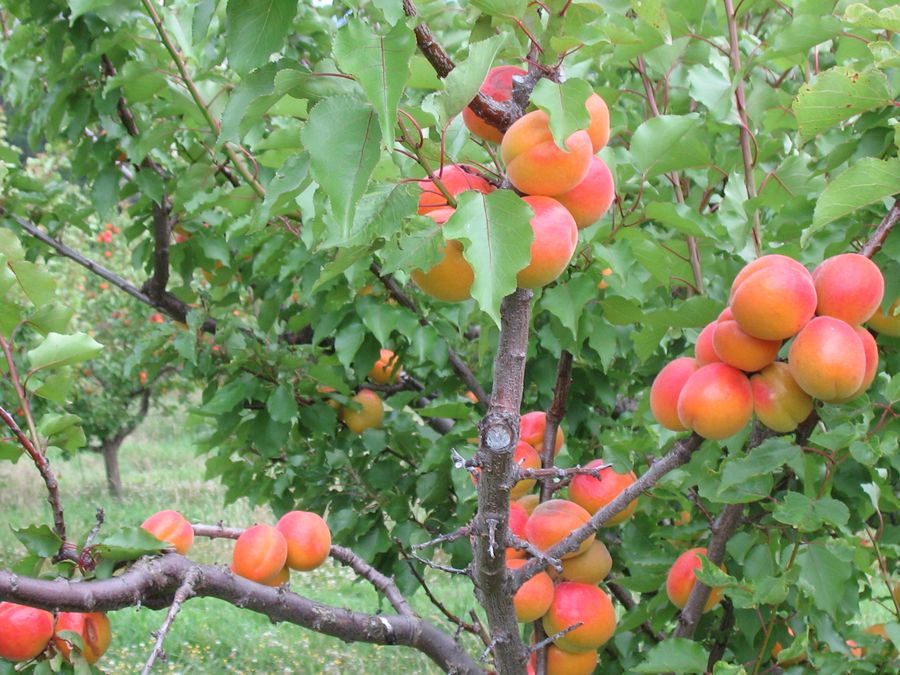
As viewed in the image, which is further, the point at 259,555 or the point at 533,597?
the point at 533,597

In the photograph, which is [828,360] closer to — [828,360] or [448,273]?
[828,360]

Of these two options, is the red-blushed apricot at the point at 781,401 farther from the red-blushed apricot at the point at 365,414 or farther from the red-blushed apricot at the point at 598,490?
the red-blushed apricot at the point at 365,414

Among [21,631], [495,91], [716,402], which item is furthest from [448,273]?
[21,631]

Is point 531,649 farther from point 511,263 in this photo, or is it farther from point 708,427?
point 511,263

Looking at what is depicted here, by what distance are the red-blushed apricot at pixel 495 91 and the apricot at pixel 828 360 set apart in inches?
16.1

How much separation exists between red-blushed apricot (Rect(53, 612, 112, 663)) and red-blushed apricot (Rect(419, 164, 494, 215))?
2.05 ft

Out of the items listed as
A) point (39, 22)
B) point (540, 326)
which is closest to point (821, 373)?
point (540, 326)

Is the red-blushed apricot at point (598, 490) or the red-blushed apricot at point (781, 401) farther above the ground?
the red-blushed apricot at point (781, 401)

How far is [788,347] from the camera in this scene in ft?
3.52

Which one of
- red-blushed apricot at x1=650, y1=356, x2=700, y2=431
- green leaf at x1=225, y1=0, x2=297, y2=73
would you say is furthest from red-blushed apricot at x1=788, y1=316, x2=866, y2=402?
green leaf at x1=225, y1=0, x2=297, y2=73

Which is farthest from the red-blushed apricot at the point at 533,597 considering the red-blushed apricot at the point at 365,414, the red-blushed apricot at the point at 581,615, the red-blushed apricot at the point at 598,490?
the red-blushed apricot at the point at 365,414

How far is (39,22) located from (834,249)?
1.78m

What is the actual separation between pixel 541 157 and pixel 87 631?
769 millimetres

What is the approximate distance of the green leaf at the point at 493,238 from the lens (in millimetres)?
671
